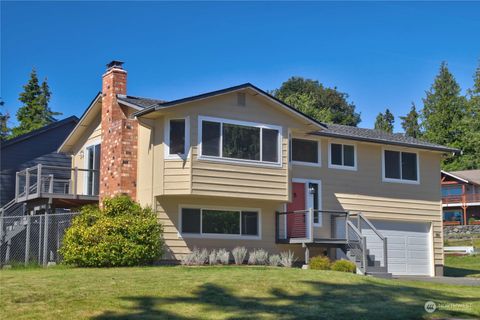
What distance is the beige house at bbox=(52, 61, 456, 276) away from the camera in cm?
2159

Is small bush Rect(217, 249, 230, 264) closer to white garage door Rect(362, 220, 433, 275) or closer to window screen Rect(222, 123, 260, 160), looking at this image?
window screen Rect(222, 123, 260, 160)

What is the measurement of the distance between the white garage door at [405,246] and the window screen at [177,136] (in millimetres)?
8389

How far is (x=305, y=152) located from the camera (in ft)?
82.2

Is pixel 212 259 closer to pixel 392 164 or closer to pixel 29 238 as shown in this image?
pixel 29 238

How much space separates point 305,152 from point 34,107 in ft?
Result: 94.2

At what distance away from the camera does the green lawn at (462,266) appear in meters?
28.1

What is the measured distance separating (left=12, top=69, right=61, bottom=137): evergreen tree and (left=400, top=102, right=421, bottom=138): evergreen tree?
39.6m

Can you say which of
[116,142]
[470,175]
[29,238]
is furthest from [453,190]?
[29,238]

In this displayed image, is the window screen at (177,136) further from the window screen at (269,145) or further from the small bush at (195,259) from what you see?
the small bush at (195,259)

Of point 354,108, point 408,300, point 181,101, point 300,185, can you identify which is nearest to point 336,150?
point 300,185

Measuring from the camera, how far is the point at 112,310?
38.5 ft

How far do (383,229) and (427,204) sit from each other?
2479 millimetres

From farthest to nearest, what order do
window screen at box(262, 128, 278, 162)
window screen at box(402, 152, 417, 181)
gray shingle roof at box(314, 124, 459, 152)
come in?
window screen at box(402, 152, 417, 181) < gray shingle roof at box(314, 124, 459, 152) < window screen at box(262, 128, 278, 162)

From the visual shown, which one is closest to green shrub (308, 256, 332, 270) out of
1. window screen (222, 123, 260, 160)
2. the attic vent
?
window screen (222, 123, 260, 160)
